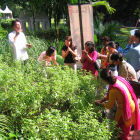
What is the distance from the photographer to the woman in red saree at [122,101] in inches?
103

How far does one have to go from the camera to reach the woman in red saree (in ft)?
8.60

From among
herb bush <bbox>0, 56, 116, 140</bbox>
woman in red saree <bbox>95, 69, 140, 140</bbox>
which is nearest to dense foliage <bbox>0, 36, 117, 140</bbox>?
herb bush <bbox>0, 56, 116, 140</bbox>

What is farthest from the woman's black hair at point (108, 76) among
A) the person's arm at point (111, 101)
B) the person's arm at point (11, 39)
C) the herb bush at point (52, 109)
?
the person's arm at point (11, 39)

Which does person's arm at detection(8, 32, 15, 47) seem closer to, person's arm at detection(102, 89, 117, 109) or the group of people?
the group of people

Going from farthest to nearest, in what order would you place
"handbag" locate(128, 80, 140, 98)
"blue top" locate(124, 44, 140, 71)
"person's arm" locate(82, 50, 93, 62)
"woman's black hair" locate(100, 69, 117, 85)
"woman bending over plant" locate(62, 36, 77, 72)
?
"woman bending over plant" locate(62, 36, 77, 72), "person's arm" locate(82, 50, 93, 62), "blue top" locate(124, 44, 140, 71), "handbag" locate(128, 80, 140, 98), "woman's black hair" locate(100, 69, 117, 85)

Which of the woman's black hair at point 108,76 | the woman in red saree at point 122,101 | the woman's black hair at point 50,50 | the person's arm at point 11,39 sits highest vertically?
the person's arm at point 11,39

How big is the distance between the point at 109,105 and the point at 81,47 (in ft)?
11.4

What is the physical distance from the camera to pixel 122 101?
8.89 feet

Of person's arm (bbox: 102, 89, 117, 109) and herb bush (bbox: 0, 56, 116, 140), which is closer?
herb bush (bbox: 0, 56, 116, 140)

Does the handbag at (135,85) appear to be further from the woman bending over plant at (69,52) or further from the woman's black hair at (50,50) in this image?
the woman bending over plant at (69,52)

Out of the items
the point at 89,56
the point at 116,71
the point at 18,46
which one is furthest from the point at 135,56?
the point at 18,46

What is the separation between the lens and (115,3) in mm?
14852

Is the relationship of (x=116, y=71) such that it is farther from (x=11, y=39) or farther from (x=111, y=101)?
(x=11, y=39)

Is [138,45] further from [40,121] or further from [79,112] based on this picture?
[40,121]
